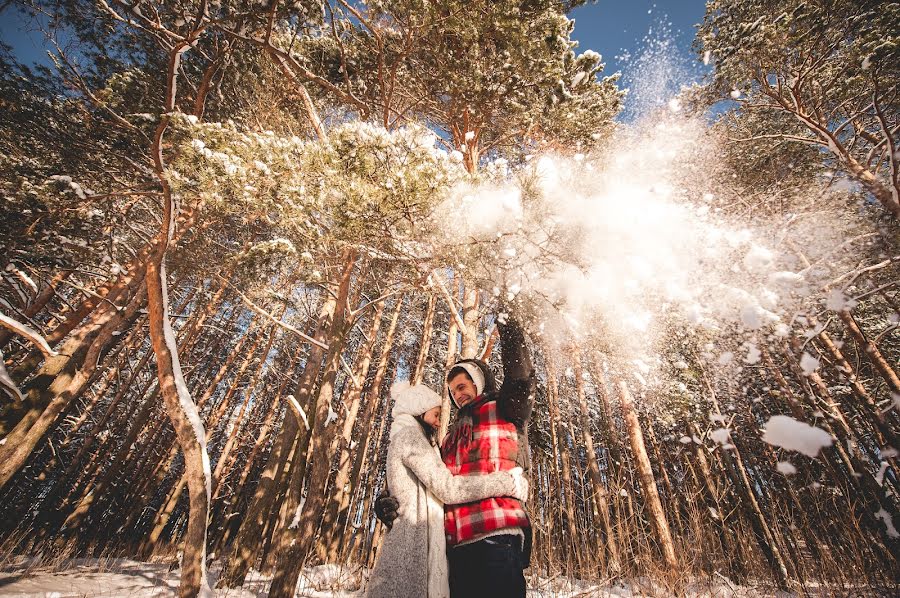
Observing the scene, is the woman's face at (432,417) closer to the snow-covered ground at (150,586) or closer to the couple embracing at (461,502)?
the couple embracing at (461,502)

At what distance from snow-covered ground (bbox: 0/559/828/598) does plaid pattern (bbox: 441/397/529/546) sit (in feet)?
13.7

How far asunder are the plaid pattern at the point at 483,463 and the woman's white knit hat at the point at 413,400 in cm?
28

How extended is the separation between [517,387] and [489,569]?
93 centimetres

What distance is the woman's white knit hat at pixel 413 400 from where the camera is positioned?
218 cm

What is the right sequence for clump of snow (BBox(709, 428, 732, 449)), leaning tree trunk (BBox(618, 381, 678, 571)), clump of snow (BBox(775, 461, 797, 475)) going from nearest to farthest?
clump of snow (BBox(775, 461, 797, 475)) < leaning tree trunk (BBox(618, 381, 678, 571)) < clump of snow (BBox(709, 428, 732, 449))

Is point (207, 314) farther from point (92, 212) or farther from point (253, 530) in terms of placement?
point (253, 530)

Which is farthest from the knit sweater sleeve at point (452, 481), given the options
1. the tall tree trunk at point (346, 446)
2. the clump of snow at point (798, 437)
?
the tall tree trunk at point (346, 446)

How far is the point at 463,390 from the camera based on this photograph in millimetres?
2428

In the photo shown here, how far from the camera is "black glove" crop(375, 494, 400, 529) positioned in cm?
179

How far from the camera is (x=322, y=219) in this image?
4262 millimetres

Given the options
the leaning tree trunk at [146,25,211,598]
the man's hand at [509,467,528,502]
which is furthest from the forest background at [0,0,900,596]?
the man's hand at [509,467,528,502]

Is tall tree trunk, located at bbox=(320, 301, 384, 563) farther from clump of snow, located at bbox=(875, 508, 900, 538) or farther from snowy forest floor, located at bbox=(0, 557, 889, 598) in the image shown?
clump of snow, located at bbox=(875, 508, 900, 538)

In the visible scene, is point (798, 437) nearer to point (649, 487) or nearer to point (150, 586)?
point (649, 487)

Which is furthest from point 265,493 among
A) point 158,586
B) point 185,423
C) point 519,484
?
point 519,484
